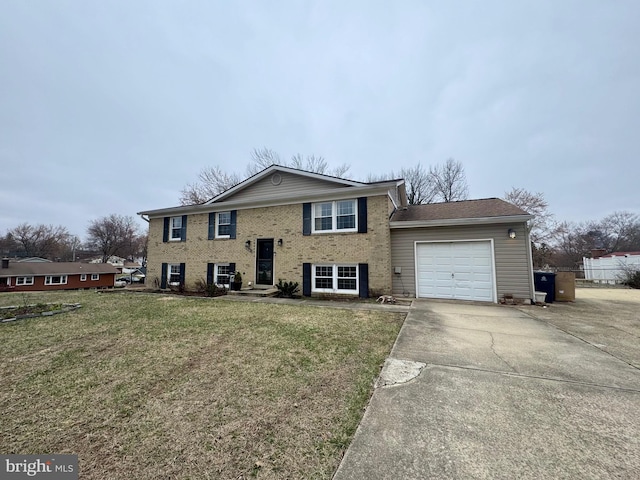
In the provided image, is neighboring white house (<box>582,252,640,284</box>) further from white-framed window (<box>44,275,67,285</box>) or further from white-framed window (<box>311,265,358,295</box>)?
white-framed window (<box>44,275,67,285</box>)

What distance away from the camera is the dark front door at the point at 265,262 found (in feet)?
38.1

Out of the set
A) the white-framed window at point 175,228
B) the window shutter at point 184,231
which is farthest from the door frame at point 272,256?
the white-framed window at point 175,228

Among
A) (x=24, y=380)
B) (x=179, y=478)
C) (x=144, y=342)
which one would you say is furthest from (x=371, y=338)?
(x=24, y=380)

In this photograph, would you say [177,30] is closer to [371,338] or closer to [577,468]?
[371,338]

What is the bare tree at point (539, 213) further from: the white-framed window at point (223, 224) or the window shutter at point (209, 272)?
the window shutter at point (209, 272)

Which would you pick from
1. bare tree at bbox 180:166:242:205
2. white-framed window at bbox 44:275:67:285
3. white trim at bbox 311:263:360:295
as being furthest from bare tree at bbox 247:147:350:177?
white-framed window at bbox 44:275:67:285

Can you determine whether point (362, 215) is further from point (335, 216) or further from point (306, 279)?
point (306, 279)

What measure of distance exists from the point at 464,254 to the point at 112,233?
64.6 m

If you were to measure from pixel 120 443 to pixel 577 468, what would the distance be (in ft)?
11.2

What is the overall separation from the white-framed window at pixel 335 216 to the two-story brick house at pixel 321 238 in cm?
4

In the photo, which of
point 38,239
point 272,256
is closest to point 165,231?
point 272,256

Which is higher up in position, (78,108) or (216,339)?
(78,108)

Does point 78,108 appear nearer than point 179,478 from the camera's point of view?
No

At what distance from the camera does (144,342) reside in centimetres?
448
